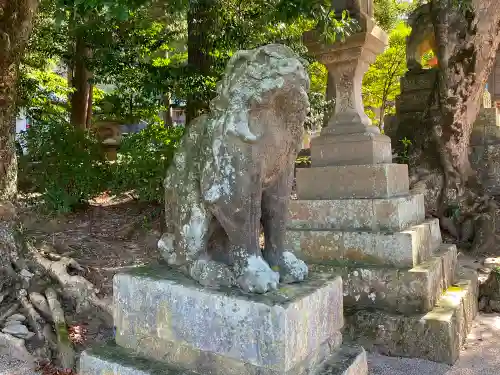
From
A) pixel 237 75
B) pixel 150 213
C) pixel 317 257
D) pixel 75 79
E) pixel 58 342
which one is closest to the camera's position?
pixel 237 75

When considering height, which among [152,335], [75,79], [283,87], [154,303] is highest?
[75,79]

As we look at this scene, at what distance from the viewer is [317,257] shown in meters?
3.73

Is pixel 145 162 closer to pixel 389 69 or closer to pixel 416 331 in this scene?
pixel 416 331

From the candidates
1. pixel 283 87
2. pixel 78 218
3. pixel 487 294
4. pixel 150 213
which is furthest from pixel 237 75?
pixel 78 218

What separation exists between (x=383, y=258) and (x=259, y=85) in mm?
2180

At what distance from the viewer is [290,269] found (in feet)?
6.87

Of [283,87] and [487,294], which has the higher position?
[283,87]

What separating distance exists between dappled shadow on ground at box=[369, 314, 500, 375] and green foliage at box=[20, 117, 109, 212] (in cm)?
487

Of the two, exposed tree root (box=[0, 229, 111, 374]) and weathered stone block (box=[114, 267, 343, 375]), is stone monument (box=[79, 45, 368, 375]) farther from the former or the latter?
exposed tree root (box=[0, 229, 111, 374])

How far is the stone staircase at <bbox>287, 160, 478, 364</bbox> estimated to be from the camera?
3.21 meters

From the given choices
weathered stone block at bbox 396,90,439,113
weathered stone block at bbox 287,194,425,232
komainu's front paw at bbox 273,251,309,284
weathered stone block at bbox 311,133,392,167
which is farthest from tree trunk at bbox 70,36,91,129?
komainu's front paw at bbox 273,251,309,284

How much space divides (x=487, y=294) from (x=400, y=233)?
1.56 metres

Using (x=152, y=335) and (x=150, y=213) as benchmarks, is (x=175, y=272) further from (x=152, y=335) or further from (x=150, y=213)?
(x=150, y=213)

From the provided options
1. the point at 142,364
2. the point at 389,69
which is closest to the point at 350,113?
the point at 142,364
